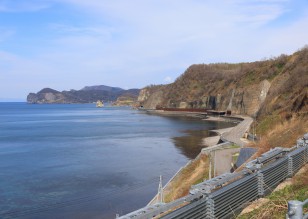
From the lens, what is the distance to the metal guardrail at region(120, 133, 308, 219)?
6.88 m

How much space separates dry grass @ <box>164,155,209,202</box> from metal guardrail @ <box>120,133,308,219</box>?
1039cm

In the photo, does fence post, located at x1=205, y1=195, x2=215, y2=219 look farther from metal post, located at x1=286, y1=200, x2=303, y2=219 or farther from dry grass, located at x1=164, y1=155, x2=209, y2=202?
dry grass, located at x1=164, y1=155, x2=209, y2=202

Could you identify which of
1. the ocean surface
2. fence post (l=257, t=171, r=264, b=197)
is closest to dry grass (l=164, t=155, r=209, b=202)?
the ocean surface

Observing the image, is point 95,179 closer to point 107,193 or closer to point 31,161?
point 107,193

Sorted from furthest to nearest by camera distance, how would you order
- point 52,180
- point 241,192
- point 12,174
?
point 12,174 → point 52,180 → point 241,192

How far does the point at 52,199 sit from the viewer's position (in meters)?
24.7

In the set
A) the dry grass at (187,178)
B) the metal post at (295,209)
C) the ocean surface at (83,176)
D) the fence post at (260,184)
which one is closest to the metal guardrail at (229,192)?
the fence post at (260,184)

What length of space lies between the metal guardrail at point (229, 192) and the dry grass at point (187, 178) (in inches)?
409

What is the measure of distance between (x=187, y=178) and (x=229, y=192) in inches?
733

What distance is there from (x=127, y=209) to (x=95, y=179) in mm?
9273

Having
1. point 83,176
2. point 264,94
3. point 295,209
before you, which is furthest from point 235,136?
point 264,94

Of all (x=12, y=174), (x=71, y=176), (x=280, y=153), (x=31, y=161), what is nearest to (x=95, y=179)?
(x=71, y=176)

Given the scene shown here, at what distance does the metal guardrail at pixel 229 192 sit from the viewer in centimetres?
688

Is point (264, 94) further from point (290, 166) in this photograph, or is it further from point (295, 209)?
point (295, 209)
